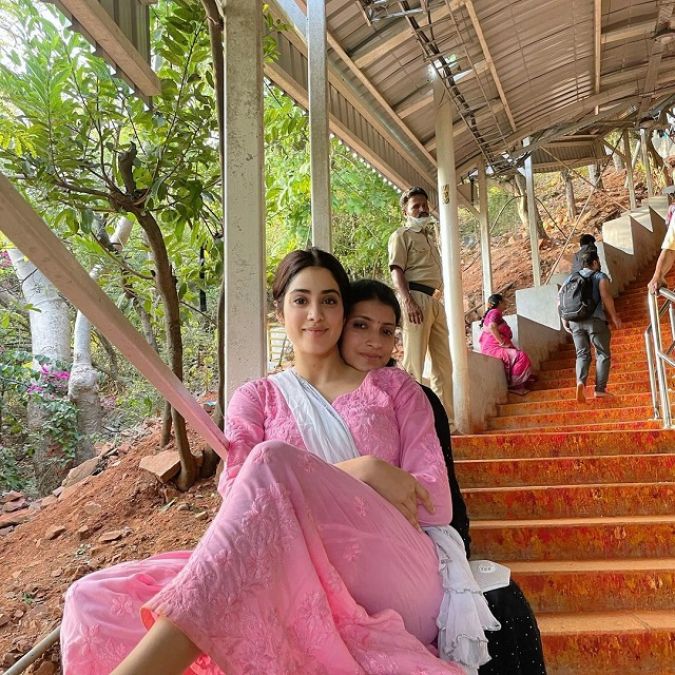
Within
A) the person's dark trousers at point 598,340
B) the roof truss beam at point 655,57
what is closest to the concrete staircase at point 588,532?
the person's dark trousers at point 598,340

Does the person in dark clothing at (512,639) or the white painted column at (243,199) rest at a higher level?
the white painted column at (243,199)

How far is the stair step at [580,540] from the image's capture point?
2.64m

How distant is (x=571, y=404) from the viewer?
16.7 feet

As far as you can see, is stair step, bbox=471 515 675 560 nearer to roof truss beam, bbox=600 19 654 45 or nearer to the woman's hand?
the woman's hand

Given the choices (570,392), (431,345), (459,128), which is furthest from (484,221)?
(431,345)

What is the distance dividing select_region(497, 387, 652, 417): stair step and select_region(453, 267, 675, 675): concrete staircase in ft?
0.91

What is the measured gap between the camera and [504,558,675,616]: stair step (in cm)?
235

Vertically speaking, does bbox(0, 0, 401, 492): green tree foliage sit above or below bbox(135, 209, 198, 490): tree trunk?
above

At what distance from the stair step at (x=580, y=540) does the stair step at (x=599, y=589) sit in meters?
0.24

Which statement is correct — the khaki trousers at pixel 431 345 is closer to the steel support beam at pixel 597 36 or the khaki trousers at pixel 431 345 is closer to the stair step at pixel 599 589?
the stair step at pixel 599 589

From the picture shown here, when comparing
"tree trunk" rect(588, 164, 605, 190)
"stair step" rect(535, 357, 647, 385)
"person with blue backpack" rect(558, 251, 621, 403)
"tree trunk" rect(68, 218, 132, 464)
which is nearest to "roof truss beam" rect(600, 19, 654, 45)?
"person with blue backpack" rect(558, 251, 621, 403)

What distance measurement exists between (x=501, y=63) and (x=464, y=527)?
498 centimetres

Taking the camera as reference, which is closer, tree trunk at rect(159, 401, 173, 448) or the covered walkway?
the covered walkway

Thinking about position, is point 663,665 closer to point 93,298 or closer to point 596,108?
point 93,298
